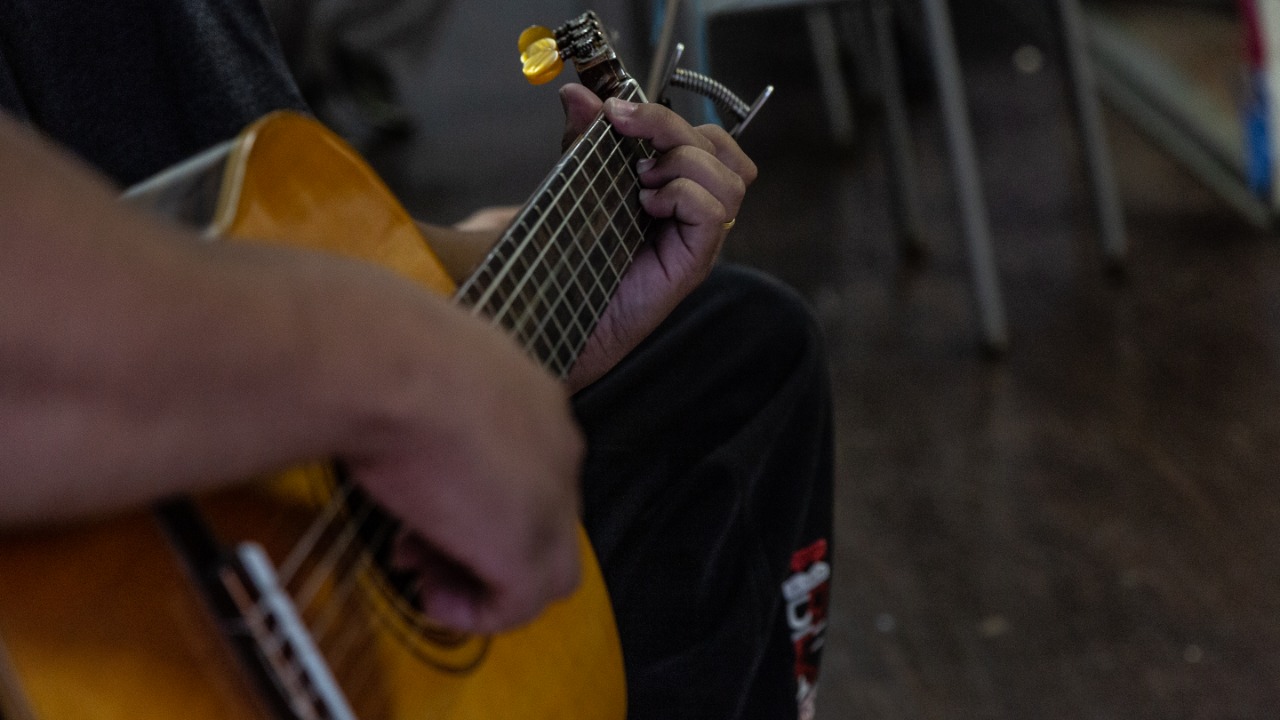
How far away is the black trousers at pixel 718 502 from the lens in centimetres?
74

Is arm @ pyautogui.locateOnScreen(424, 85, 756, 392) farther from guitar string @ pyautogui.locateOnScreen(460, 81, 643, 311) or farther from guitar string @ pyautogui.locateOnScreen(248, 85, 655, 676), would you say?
guitar string @ pyautogui.locateOnScreen(248, 85, 655, 676)

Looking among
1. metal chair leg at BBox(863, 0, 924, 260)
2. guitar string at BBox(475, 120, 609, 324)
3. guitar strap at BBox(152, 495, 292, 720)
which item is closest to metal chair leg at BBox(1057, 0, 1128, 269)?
metal chair leg at BBox(863, 0, 924, 260)

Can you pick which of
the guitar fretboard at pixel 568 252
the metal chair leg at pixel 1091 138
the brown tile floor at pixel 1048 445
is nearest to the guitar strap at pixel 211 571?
the guitar fretboard at pixel 568 252

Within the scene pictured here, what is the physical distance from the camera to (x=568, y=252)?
2.15 ft

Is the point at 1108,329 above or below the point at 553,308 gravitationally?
below

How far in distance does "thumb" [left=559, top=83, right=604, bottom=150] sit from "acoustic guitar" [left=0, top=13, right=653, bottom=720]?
0.06 m

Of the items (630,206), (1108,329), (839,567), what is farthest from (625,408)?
(1108,329)

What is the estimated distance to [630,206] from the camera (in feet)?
2.48

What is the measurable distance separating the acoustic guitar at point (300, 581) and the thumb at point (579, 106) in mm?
56

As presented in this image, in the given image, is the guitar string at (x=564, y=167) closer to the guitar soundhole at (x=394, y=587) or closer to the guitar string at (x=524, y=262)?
the guitar string at (x=524, y=262)

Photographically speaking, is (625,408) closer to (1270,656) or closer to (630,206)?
(630,206)

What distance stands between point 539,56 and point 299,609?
387 mm

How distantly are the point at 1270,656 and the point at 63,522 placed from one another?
1.11 meters

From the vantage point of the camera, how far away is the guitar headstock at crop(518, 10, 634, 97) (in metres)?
0.73
